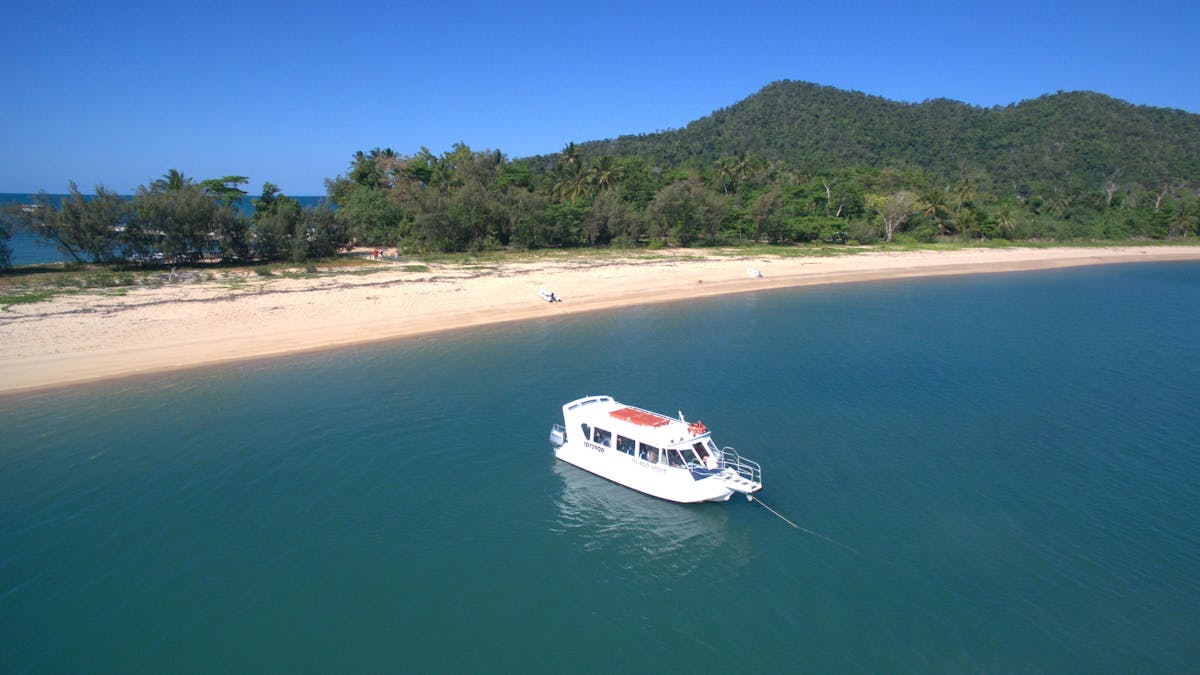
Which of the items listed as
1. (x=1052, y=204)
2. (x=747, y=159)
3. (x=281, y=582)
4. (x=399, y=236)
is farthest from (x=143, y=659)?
(x=1052, y=204)

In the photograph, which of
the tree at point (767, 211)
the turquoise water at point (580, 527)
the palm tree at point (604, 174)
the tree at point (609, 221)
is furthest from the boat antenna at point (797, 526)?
the palm tree at point (604, 174)

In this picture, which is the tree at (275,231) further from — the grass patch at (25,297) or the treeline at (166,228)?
the grass patch at (25,297)

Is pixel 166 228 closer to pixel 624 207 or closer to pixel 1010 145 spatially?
pixel 624 207

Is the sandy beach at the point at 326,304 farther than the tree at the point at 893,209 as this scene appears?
No

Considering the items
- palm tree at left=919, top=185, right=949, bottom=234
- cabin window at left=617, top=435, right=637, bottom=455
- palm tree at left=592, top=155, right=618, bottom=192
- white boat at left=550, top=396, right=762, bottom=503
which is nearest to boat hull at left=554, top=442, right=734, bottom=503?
white boat at left=550, top=396, right=762, bottom=503

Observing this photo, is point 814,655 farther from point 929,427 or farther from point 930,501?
point 929,427

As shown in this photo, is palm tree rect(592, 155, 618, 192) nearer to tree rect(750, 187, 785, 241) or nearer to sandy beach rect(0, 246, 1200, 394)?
tree rect(750, 187, 785, 241)
